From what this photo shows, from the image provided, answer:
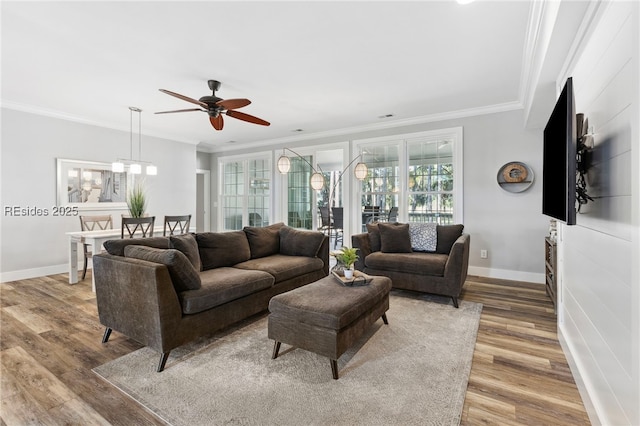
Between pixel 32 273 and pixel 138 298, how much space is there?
395cm

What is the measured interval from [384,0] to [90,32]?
8.13ft

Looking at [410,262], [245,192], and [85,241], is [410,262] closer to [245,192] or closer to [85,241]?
[85,241]

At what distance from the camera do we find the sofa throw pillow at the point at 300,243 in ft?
13.2

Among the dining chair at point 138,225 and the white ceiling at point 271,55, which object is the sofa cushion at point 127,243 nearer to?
the dining chair at point 138,225

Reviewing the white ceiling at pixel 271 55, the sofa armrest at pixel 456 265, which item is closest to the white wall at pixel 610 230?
the white ceiling at pixel 271 55

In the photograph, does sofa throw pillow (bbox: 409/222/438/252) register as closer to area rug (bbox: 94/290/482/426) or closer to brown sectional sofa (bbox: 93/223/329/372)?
area rug (bbox: 94/290/482/426)

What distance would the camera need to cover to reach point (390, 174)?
5504 mm

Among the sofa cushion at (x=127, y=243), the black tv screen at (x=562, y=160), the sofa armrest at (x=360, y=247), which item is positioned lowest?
the sofa armrest at (x=360, y=247)

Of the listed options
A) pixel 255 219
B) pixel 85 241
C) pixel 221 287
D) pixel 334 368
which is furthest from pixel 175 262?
pixel 255 219

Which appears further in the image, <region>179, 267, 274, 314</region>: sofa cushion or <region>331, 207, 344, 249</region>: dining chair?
<region>331, 207, 344, 249</region>: dining chair

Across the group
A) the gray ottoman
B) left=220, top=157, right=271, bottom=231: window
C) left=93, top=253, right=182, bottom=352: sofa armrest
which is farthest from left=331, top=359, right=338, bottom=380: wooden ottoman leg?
left=220, top=157, right=271, bottom=231: window

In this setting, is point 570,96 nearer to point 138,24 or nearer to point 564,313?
point 564,313

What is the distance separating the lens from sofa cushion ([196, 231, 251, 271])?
3.26 m

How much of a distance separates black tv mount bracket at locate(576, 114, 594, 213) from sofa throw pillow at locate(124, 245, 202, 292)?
8.61 ft
